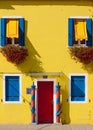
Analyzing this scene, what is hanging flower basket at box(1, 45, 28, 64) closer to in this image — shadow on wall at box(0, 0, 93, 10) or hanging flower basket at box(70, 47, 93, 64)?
shadow on wall at box(0, 0, 93, 10)

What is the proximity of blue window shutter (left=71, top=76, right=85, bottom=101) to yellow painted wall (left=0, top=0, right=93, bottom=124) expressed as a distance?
32cm

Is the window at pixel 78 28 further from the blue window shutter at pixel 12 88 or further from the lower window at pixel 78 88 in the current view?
the blue window shutter at pixel 12 88

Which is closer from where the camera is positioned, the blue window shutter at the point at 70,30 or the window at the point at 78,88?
the blue window shutter at the point at 70,30

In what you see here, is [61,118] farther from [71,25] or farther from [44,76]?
[71,25]

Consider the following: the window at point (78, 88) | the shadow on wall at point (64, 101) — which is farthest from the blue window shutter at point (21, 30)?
the window at point (78, 88)

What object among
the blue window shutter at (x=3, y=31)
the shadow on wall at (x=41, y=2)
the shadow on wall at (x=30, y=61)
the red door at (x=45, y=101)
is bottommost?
the red door at (x=45, y=101)

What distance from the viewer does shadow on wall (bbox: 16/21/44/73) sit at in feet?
85.8

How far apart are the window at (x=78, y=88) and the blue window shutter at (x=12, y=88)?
2771 millimetres

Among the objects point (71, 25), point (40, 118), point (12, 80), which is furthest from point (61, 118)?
point (71, 25)

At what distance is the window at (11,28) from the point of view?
25.7m

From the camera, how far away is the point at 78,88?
1037 inches

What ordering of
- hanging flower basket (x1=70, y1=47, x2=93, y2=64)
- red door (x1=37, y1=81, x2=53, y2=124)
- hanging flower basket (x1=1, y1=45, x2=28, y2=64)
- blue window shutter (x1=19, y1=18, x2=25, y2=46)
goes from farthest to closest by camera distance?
red door (x1=37, y1=81, x2=53, y2=124)
blue window shutter (x1=19, y1=18, x2=25, y2=46)
hanging flower basket (x1=70, y1=47, x2=93, y2=64)
hanging flower basket (x1=1, y1=45, x2=28, y2=64)

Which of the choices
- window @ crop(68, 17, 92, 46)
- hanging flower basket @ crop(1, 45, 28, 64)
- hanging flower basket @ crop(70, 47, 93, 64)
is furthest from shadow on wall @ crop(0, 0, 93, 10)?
hanging flower basket @ crop(70, 47, 93, 64)

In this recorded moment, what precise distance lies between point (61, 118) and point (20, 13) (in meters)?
5.77
